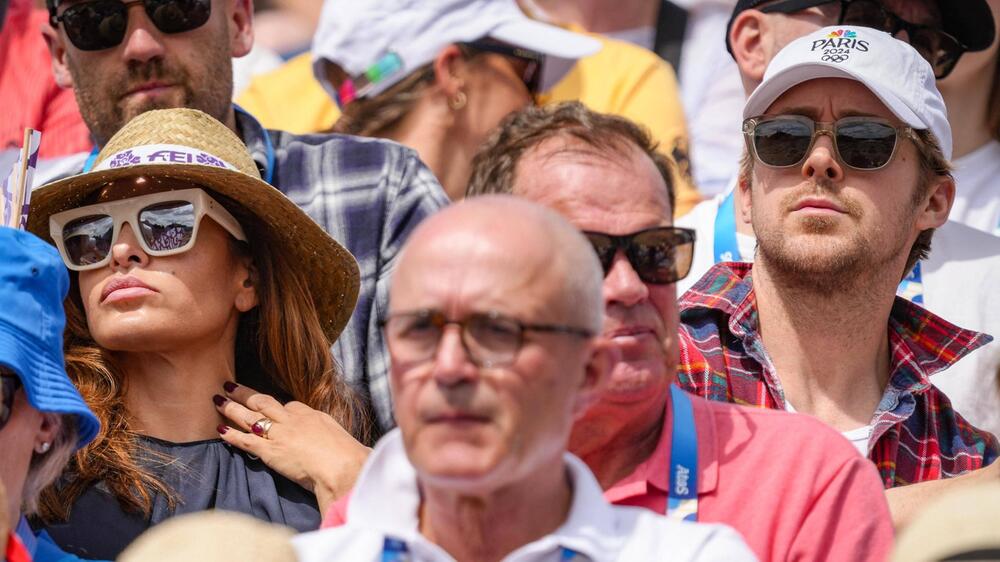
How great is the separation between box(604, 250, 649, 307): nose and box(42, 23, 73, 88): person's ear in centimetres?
231

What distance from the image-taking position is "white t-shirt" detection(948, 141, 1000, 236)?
521 centimetres

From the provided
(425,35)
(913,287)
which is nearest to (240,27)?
(425,35)

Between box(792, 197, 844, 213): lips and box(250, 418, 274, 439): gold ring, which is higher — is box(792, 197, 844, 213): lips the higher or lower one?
the higher one

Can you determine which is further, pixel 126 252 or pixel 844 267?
pixel 844 267

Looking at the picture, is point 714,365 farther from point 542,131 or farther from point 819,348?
point 542,131

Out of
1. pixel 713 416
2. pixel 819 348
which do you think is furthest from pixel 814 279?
pixel 713 416

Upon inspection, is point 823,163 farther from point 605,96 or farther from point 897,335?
point 605,96

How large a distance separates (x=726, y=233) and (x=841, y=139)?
2.62 feet

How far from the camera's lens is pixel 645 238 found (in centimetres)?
315

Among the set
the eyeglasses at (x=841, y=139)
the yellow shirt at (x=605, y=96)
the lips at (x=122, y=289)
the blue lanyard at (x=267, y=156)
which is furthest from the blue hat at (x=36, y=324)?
the yellow shirt at (x=605, y=96)

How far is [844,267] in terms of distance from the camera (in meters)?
3.90

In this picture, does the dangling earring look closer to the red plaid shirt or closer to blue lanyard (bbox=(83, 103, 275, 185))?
blue lanyard (bbox=(83, 103, 275, 185))

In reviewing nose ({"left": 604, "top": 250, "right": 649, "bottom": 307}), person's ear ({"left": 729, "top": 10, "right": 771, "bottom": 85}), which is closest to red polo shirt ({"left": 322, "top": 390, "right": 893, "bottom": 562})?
nose ({"left": 604, "top": 250, "right": 649, "bottom": 307})

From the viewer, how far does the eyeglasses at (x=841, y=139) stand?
3.82 meters
